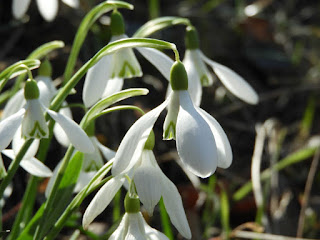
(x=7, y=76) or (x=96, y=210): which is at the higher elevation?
(x=7, y=76)

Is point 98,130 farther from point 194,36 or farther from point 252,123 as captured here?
point 194,36

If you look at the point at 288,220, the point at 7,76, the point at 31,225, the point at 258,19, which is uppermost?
the point at 7,76

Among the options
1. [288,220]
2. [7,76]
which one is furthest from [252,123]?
[7,76]

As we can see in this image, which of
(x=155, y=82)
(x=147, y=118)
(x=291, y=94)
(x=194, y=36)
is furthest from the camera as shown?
(x=291, y=94)

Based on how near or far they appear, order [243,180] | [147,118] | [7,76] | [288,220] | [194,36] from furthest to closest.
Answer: [243,180]
[288,220]
[194,36]
[7,76]
[147,118]

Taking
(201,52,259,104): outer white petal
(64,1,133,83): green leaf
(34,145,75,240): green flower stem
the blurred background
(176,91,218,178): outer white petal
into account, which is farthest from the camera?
the blurred background

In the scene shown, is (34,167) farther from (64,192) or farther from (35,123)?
(35,123)

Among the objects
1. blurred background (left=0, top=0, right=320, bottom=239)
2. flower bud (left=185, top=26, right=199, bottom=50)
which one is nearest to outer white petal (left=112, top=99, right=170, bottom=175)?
flower bud (left=185, top=26, right=199, bottom=50)

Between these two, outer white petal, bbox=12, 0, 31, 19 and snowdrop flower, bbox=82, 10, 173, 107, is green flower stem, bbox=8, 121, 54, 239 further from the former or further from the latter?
outer white petal, bbox=12, 0, 31, 19
